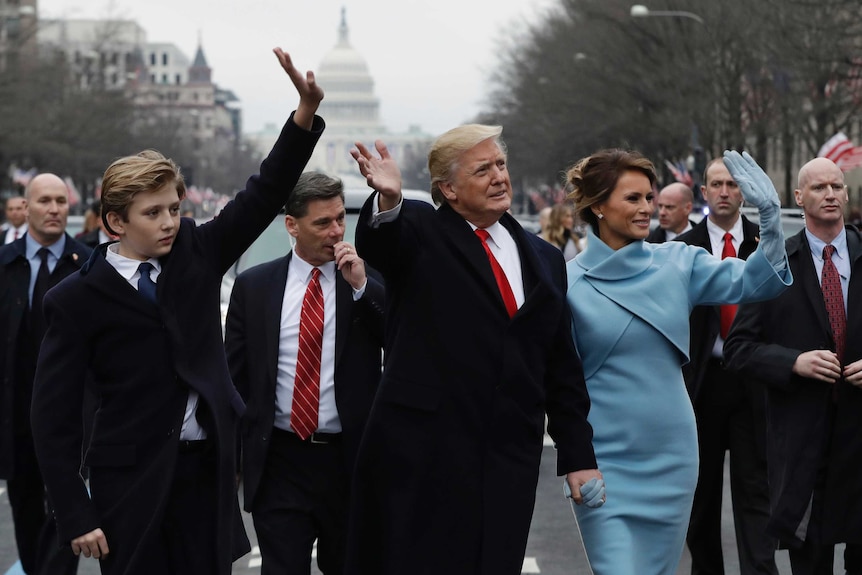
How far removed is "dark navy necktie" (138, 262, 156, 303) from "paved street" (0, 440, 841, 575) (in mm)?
3623

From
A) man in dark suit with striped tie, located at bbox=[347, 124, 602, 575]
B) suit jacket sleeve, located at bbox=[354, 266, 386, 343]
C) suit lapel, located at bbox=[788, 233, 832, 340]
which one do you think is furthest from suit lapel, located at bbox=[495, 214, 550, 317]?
suit lapel, located at bbox=[788, 233, 832, 340]

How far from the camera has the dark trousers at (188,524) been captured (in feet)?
17.4

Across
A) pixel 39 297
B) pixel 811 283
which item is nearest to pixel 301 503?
pixel 811 283

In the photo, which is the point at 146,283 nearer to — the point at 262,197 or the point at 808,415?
the point at 262,197

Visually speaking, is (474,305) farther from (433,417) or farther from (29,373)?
(29,373)

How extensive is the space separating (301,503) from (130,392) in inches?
48.1

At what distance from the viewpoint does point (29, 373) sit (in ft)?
28.5

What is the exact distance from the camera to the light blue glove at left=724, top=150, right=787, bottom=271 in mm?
5852

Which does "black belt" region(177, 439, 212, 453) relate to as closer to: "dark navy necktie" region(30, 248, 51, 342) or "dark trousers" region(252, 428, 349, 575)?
"dark trousers" region(252, 428, 349, 575)

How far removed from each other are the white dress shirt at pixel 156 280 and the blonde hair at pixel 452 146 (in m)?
0.89

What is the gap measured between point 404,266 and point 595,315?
2.94ft

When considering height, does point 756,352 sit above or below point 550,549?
above

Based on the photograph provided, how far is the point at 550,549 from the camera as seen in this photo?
9609mm

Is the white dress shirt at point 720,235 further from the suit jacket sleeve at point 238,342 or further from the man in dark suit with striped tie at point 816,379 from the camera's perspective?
the suit jacket sleeve at point 238,342
